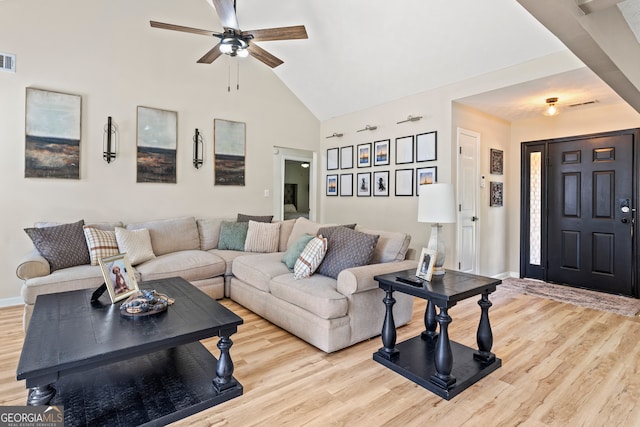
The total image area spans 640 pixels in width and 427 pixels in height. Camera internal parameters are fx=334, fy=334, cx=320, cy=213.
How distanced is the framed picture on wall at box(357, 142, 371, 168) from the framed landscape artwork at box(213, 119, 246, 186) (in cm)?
188

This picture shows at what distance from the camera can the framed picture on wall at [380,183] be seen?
5125 millimetres

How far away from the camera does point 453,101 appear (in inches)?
168

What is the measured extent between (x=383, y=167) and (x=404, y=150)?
452 millimetres

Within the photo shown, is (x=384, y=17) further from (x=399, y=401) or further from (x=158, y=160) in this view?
(x=399, y=401)

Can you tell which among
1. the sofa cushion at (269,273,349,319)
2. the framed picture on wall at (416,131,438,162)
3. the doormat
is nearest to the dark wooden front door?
the doormat

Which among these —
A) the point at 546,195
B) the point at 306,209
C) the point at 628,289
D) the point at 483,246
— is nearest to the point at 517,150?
the point at 546,195

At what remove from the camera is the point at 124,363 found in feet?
7.11

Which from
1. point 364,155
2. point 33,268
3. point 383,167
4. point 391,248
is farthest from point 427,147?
Result: point 33,268

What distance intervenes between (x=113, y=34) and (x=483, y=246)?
5.66 metres

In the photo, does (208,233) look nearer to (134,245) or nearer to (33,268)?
(134,245)

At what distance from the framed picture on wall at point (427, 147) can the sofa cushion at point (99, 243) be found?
152 inches

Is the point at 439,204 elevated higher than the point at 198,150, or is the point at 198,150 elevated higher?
the point at 198,150

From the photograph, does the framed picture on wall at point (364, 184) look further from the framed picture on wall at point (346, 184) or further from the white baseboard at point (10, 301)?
the white baseboard at point (10, 301)

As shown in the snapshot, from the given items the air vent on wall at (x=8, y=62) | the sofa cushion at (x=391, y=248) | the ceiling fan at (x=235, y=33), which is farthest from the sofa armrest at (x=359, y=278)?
the air vent on wall at (x=8, y=62)
